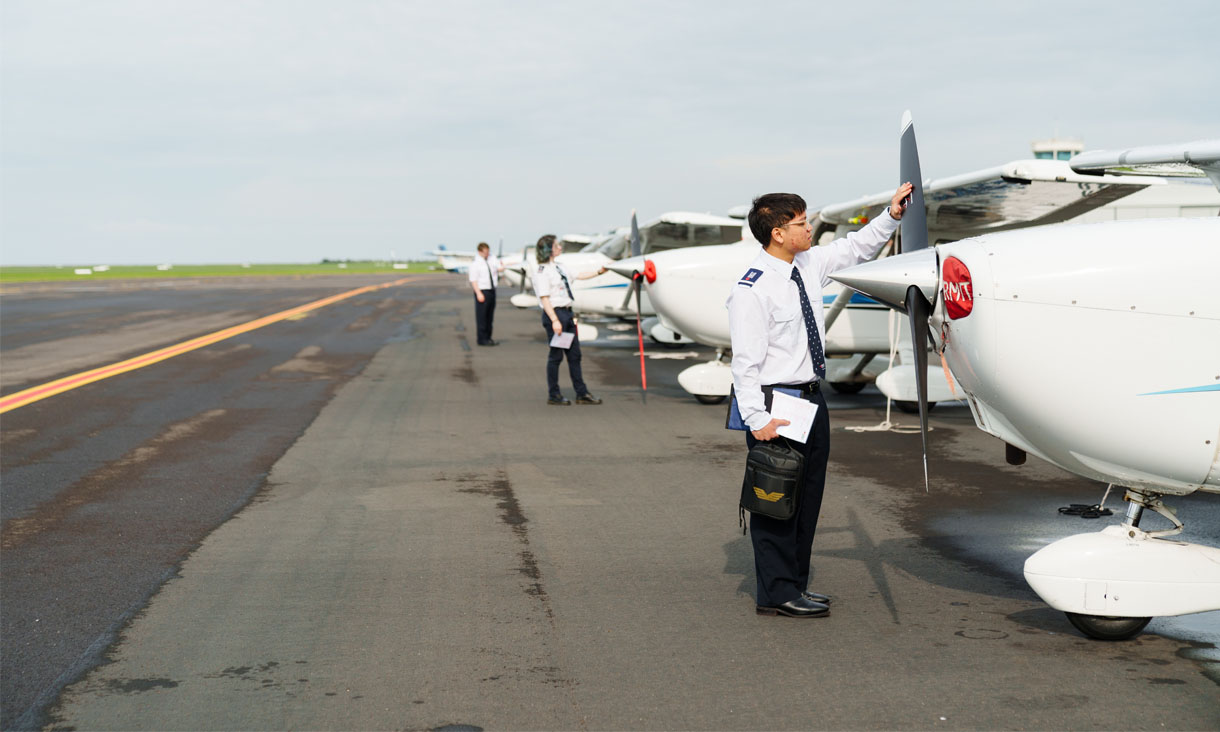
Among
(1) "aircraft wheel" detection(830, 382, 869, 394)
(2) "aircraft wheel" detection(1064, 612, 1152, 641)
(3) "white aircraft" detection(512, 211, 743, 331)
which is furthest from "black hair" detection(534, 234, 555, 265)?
(2) "aircraft wheel" detection(1064, 612, 1152, 641)

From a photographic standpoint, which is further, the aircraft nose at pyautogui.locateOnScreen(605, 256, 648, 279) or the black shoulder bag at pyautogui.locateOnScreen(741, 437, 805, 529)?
the aircraft nose at pyautogui.locateOnScreen(605, 256, 648, 279)

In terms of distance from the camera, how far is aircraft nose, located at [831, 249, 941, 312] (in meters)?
4.16

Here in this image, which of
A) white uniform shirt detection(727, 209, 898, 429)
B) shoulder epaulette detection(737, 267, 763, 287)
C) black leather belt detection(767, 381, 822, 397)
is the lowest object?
black leather belt detection(767, 381, 822, 397)

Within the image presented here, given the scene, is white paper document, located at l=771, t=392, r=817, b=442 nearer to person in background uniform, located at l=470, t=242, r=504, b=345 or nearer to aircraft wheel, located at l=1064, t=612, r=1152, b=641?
aircraft wheel, located at l=1064, t=612, r=1152, b=641

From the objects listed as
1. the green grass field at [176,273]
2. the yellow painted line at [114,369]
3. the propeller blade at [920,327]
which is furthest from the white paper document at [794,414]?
the green grass field at [176,273]

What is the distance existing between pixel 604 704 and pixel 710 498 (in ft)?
10.9

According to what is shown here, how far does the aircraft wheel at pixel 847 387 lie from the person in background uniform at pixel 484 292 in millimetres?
8753

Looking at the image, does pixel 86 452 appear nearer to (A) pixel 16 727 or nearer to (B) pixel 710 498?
(B) pixel 710 498

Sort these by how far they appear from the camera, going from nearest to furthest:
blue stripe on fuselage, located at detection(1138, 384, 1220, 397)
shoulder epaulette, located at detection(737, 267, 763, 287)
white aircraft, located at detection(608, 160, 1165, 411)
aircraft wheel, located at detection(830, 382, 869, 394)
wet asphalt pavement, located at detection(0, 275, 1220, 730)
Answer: wet asphalt pavement, located at detection(0, 275, 1220, 730), blue stripe on fuselage, located at detection(1138, 384, 1220, 397), shoulder epaulette, located at detection(737, 267, 763, 287), white aircraft, located at detection(608, 160, 1165, 411), aircraft wheel, located at detection(830, 382, 869, 394)

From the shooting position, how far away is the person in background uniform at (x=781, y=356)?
14.3ft

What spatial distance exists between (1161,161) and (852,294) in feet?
15.2

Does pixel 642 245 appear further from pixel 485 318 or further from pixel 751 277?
pixel 751 277

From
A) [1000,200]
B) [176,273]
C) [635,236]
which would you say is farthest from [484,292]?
[176,273]

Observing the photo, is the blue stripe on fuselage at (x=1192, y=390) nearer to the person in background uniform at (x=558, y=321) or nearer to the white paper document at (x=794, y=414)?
the white paper document at (x=794, y=414)
